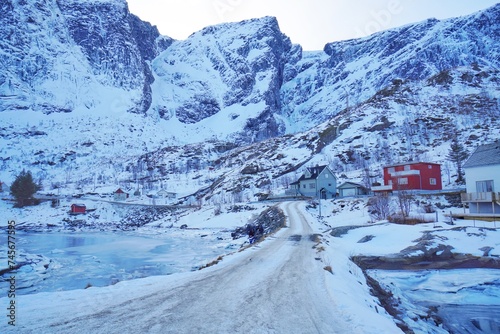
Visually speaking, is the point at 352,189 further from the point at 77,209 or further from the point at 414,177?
the point at 77,209

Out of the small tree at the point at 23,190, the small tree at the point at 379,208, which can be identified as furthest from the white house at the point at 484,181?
the small tree at the point at 23,190

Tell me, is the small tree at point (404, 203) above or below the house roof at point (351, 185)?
below

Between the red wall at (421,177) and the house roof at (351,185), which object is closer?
the red wall at (421,177)

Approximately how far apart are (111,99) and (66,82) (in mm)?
27186

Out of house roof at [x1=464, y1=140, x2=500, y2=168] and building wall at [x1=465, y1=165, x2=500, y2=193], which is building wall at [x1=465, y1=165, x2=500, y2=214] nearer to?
building wall at [x1=465, y1=165, x2=500, y2=193]

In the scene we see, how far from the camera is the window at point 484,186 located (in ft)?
99.8

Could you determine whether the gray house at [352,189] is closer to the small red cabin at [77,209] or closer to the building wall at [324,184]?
the building wall at [324,184]

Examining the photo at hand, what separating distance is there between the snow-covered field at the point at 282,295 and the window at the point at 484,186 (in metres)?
14.8

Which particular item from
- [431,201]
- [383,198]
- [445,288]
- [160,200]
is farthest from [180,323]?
[160,200]

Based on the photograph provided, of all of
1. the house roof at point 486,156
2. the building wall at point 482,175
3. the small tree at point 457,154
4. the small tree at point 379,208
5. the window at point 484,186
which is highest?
the small tree at point 457,154

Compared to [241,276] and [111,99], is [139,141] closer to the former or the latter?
[111,99]

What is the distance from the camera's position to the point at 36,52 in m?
192

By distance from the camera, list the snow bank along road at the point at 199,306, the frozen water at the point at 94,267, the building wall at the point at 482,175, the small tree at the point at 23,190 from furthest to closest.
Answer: the small tree at the point at 23,190, the building wall at the point at 482,175, the frozen water at the point at 94,267, the snow bank along road at the point at 199,306

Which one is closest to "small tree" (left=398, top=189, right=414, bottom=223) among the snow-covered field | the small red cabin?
the snow-covered field
